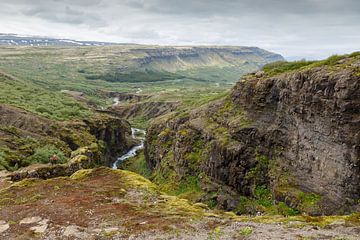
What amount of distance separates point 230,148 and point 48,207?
102 ft

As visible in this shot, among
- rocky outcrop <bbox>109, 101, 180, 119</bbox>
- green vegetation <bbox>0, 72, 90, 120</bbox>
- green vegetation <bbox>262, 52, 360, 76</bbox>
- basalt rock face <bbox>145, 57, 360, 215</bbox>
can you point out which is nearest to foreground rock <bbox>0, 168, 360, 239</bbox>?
basalt rock face <bbox>145, 57, 360, 215</bbox>

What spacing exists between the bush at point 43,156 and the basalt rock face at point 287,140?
21.3 meters

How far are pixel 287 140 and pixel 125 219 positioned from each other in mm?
30077

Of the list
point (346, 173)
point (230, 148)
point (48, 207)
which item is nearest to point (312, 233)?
point (346, 173)

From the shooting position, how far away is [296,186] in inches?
2012

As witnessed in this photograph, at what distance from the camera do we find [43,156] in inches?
2525

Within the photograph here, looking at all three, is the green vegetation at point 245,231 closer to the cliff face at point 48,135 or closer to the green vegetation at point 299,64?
the green vegetation at point 299,64

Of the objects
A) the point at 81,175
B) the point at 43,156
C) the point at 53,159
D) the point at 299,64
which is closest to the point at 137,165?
the point at 43,156

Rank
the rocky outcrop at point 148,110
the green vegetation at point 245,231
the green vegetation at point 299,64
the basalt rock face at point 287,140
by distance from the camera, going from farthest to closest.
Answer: the rocky outcrop at point 148,110 < the green vegetation at point 299,64 < the basalt rock face at point 287,140 < the green vegetation at point 245,231

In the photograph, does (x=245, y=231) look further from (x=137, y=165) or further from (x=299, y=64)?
(x=137, y=165)

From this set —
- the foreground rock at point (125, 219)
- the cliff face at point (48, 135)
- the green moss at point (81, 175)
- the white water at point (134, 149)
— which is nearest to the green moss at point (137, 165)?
the white water at point (134, 149)

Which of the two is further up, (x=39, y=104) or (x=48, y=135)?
(x=39, y=104)

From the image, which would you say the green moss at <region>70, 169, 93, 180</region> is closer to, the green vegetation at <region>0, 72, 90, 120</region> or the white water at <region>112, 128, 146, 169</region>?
the green vegetation at <region>0, 72, 90, 120</region>

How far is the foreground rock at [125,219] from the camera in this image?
3008cm
